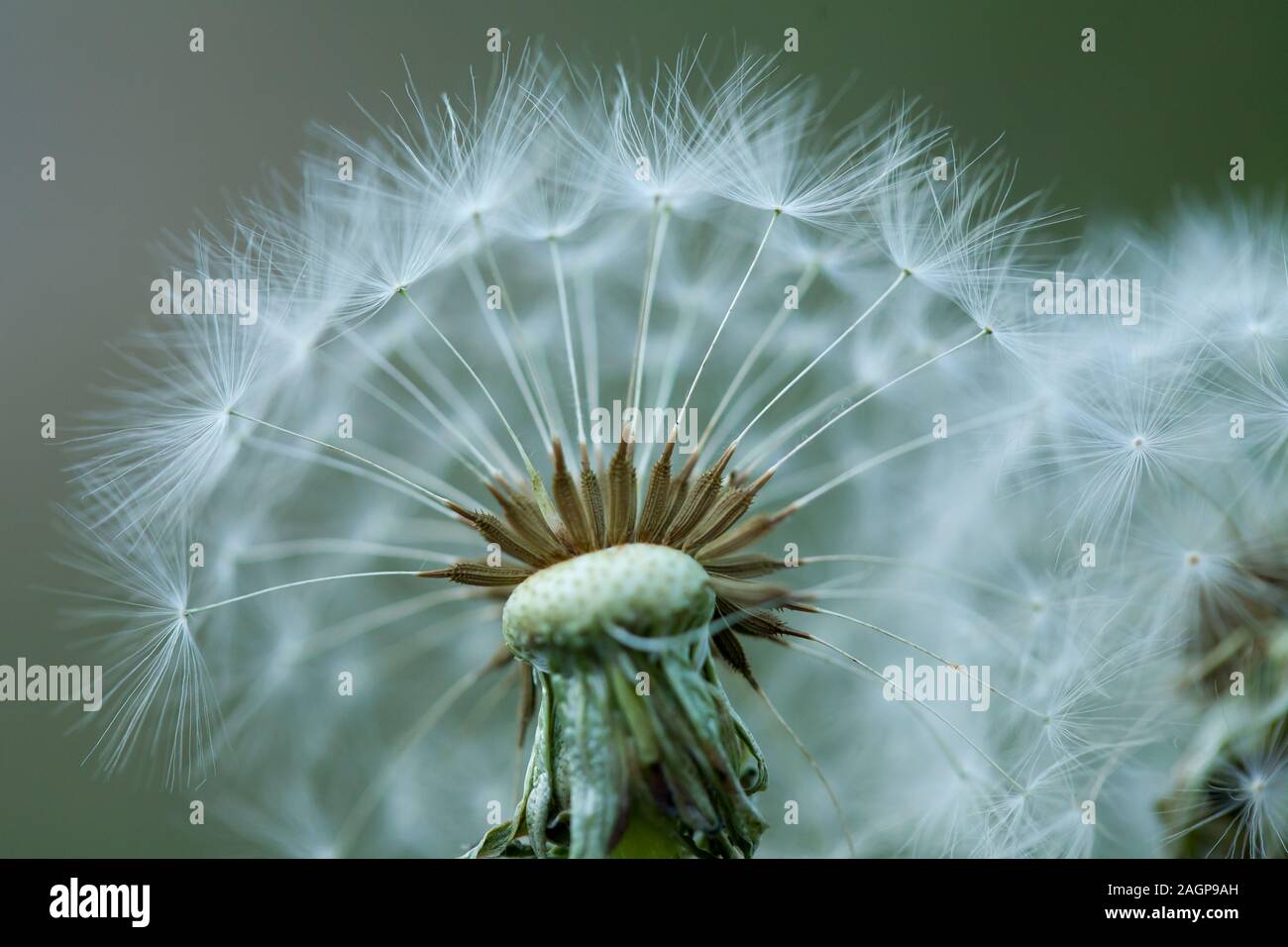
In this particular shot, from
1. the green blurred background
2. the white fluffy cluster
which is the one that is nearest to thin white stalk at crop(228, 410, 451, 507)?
the white fluffy cluster

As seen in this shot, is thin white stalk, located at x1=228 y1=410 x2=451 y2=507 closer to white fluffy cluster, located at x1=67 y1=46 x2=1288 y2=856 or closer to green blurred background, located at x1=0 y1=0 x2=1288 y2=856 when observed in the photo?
white fluffy cluster, located at x1=67 y1=46 x2=1288 y2=856

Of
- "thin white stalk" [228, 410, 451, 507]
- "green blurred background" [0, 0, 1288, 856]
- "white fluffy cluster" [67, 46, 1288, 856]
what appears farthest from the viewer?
"green blurred background" [0, 0, 1288, 856]

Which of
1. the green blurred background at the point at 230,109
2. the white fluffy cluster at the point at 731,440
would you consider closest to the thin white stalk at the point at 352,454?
A: the white fluffy cluster at the point at 731,440

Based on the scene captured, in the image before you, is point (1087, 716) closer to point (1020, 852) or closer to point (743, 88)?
point (1020, 852)

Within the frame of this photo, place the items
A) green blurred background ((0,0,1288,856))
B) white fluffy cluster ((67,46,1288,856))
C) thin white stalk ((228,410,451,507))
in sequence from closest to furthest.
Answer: thin white stalk ((228,410,451,507)), white fluffy cluster ((67,46,1288,856)), green blurred background ((0,0,1288,856))

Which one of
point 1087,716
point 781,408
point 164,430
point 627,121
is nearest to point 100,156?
point 164,430

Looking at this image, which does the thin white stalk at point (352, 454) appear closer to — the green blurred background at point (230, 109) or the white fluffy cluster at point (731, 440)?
the white fluffy cluster at point (731, 440)
